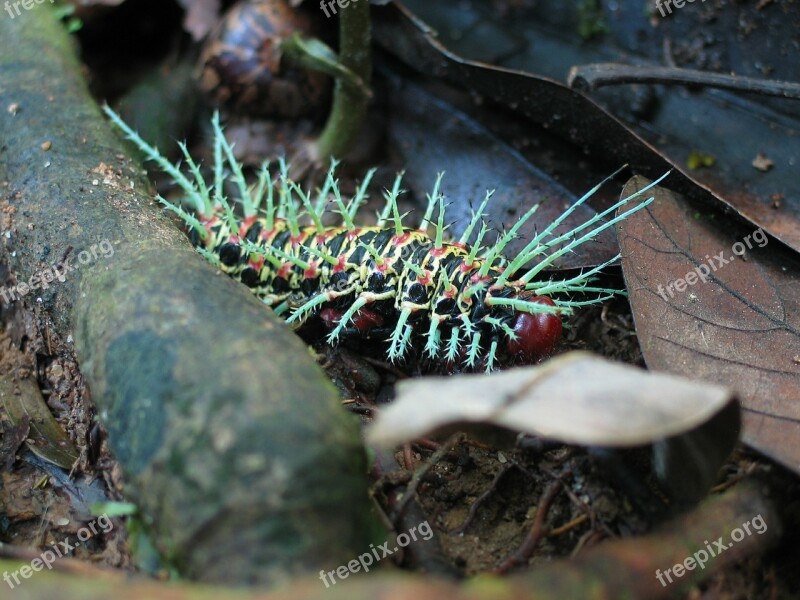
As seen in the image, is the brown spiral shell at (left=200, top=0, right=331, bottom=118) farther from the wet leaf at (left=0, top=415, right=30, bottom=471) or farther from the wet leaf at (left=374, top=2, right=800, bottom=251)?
the wet leaf at (left=0, top=415, right=30, bottom=471)

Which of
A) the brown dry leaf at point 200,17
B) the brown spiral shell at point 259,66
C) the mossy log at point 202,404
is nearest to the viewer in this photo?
the mossy log at point 202,404

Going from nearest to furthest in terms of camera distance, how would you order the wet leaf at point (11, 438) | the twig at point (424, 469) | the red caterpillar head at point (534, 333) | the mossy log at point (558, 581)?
1. the mossy log at point (558, 581)
2. the twig at point (424, 469)
3. the red caterpillar head at point (534, 333)
4. the wet leaf at point (11, 438)

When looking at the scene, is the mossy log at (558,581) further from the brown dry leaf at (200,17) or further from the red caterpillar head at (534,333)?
the brown dry leaf at (200,17)

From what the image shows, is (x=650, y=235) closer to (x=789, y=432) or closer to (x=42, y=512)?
(x=789, y=432)

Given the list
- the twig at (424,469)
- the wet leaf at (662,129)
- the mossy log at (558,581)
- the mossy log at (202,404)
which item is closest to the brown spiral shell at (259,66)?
the wet leaf at (662,129)

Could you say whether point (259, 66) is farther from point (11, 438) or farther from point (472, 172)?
point (11, 438)

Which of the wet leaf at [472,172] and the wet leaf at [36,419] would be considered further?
the wet leaf at [472,172]
